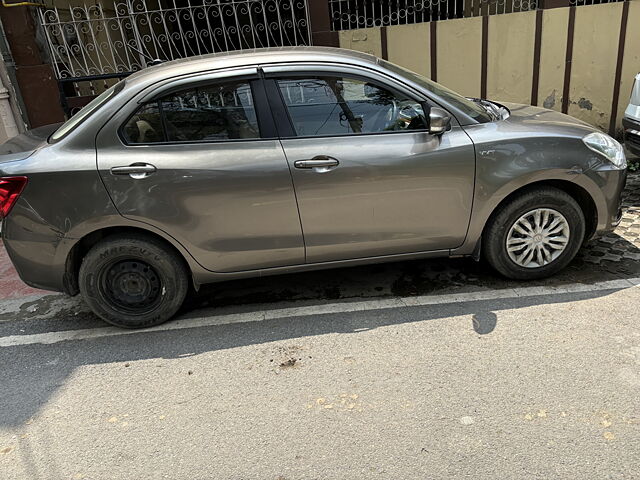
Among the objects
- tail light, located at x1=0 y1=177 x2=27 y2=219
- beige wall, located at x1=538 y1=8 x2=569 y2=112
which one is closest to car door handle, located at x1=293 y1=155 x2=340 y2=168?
tail light, located at x1=0 y1=177 x2=27 y2=219

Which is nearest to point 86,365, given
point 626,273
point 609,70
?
point 626,273

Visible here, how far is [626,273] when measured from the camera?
3855 millimetres

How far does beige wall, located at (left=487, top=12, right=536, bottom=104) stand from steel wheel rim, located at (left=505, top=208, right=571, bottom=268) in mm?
3789

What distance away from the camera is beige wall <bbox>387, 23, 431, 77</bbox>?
21.8 ft

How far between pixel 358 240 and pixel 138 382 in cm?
174

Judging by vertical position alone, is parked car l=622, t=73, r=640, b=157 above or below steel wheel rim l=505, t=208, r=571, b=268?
above

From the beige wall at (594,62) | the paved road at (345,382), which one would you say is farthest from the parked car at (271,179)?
the beige wall at (594,62)

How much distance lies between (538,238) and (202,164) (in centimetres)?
252

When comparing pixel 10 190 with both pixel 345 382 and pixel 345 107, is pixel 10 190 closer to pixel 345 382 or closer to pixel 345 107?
pixel 345 107

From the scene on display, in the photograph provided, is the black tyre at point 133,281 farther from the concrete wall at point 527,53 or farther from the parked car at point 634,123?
the parked car at point 634,123

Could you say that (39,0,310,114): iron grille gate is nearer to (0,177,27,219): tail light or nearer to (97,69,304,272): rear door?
(97,69,304,272): rear door

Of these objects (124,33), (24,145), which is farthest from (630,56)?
(24,145)

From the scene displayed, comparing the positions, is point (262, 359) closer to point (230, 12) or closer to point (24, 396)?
point (24, 396)

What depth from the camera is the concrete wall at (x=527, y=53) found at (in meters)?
6.57
